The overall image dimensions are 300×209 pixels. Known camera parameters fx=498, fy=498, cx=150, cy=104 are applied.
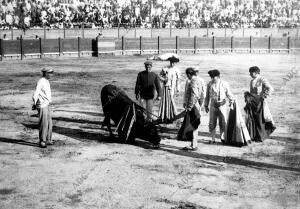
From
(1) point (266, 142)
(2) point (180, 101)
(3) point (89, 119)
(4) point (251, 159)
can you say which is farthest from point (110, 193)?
(2) point (180, 101)

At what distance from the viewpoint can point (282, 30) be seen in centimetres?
4103

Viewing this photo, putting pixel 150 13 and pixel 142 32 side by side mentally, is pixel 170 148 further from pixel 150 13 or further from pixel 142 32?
pixel 150 13

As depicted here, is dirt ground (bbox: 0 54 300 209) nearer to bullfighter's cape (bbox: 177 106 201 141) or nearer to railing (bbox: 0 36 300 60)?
bullfighter's cape (bbox: 177 106 201 141)

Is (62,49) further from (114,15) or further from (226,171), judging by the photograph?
(226,171)

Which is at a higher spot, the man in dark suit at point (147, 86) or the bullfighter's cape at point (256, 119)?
the man in dark suit at point (147, 86)

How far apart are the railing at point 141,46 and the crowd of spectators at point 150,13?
2.07 metres

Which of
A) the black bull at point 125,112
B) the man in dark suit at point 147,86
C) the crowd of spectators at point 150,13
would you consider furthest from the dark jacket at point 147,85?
the crowd of spectators at point 150,13

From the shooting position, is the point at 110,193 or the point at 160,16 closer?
the point at 110,193

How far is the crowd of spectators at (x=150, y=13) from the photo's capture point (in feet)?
94.1

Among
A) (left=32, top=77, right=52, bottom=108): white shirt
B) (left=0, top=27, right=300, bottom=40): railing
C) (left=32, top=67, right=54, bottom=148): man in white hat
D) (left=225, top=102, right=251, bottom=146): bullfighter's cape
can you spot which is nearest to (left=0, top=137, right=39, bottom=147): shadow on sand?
(left=32, top=67, right=54, bottom=148): man in white hat

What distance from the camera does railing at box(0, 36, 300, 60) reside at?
26962 mm

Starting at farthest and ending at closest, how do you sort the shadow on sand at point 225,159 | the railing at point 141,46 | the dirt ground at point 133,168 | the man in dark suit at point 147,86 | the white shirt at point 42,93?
the railing at point 141,46
the man in dark suit at point 147,86
the white shirt at point 42,93
the shadow on sand at point 225,159
the dirt ground at point 133,168

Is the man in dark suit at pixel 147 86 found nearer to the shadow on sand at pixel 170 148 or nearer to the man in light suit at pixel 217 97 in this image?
the shadow on sand at pixel 170 148

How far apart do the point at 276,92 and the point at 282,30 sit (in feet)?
89.3
